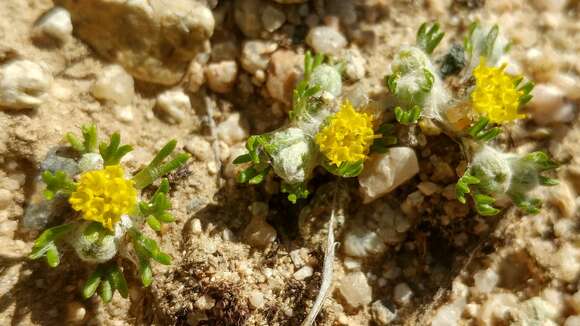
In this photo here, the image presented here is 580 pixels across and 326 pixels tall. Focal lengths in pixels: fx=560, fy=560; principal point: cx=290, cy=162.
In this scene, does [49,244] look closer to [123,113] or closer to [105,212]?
[105,212]

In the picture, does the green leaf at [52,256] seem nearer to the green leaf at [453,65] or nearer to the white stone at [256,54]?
the white stone at [256,54]

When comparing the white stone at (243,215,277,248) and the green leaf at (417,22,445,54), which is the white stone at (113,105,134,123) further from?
the green leaf at (417,22,445,54)

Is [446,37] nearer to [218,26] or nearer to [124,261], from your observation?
[218,26]

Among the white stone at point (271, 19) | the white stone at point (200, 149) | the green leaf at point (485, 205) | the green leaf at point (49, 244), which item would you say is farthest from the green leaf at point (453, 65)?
the green leaf at point (49, 244)

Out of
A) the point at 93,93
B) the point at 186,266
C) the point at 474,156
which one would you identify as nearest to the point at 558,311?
the point at 474,156

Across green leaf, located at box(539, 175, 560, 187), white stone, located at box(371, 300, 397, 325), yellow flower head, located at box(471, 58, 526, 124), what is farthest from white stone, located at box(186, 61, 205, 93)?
green leaf, located at box(539, 175, 560, 187)

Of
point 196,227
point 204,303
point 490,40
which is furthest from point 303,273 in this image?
point 490,40
